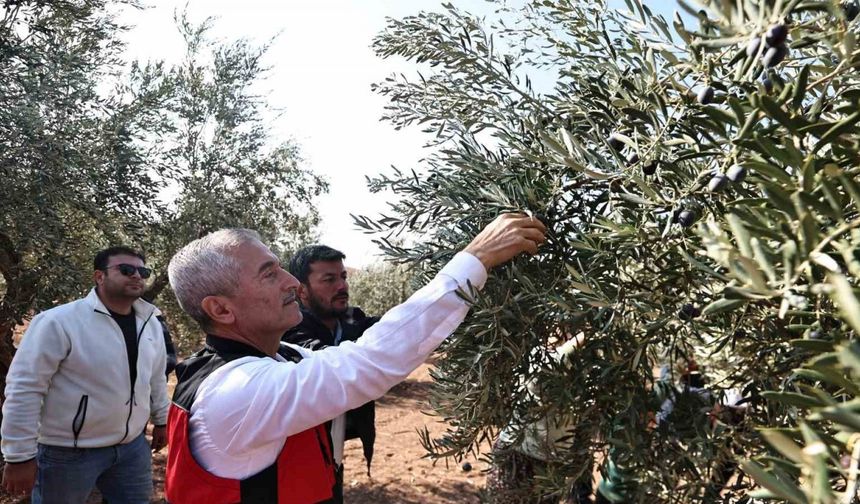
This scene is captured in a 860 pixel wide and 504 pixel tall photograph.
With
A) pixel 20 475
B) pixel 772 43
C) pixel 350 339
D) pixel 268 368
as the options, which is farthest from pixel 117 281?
pixel 772 43

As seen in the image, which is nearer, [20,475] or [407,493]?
[20,475]

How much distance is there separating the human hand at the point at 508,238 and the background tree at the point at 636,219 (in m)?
0.04

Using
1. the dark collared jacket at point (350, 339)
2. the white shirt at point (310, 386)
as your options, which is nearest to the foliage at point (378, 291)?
the dark collared jacket at point (350, 339)

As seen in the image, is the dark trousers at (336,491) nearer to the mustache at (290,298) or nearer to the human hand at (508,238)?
the mustache at (290,298)

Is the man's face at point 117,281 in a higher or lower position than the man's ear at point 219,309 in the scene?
higher

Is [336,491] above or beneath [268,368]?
beneath

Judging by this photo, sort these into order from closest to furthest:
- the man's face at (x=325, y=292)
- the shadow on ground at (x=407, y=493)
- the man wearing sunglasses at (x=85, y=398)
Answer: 1. the man wearing sunglasses at (x=85, y=398)
2. the man's face at (x=325, y=292)
3. the shadow on ground at (x=407, y=493)

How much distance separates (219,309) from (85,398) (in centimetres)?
223

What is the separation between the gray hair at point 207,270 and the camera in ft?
7.08

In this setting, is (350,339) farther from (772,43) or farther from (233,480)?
(772,43)

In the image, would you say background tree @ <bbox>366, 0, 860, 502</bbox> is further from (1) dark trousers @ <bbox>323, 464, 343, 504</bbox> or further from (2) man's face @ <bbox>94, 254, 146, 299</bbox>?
(2) man's face @ <bbox>94, 254, 146, 299</bbox>

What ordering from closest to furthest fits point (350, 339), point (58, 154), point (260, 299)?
point (260, 299) < point (350, 339) < point (58, 154)

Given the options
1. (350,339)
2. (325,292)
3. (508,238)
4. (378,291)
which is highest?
(508,238)

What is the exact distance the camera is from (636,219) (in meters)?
1.40
